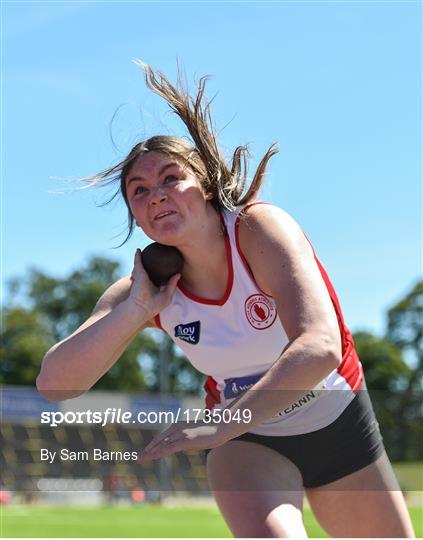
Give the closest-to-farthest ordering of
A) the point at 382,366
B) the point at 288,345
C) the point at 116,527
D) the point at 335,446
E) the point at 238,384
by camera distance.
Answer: the point at 288,345 → the point at 238,384 → the point at 335,446 → the point at 116,527 → the point at 382,366

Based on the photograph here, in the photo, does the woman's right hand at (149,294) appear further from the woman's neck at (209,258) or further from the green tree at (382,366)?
the green tree at (382,366)

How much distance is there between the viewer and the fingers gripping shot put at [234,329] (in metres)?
A: 3.72

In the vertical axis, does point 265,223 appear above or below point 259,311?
above

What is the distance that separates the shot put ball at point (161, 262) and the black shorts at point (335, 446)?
737mm

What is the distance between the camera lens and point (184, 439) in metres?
3.02

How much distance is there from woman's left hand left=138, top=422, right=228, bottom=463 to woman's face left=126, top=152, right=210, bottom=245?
95 cm

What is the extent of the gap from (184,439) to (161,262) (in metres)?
1.11

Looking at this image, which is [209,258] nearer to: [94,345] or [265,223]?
[265,223]

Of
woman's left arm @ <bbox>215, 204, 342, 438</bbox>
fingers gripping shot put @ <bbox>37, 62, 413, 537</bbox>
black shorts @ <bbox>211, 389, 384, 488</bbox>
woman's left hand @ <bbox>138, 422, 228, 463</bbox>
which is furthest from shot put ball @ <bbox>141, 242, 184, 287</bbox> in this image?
woman's left hand @ <bbox>138, 422, 228, 463</bbox>

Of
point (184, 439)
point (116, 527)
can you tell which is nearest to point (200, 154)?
point (184, 439)

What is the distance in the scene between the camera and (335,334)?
10.5 ft

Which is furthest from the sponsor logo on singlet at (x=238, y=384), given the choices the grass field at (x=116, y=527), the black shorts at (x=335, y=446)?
the grass field at (x=116, y=527)

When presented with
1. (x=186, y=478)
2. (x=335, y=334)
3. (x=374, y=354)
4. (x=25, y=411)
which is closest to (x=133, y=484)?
(x=186, y=478)

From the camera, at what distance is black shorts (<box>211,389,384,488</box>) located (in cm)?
404
